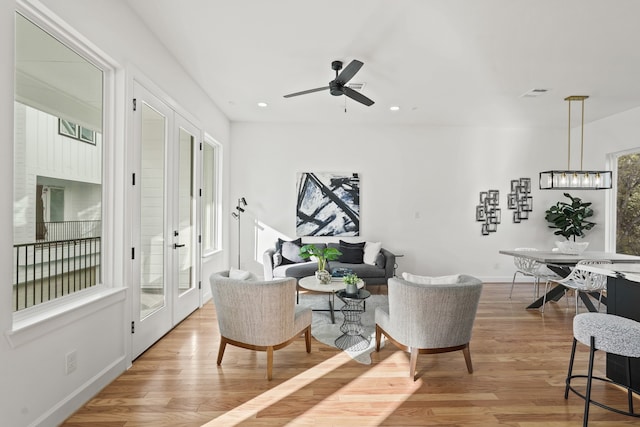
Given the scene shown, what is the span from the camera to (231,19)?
9.28 feet

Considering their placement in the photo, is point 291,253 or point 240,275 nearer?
point 240,275

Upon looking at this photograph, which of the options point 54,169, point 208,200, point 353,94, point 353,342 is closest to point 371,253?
point 353,342

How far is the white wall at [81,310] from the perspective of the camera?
5.51 feet

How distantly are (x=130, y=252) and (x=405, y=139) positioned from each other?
495 centimetres

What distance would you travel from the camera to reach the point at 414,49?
10.8 ft

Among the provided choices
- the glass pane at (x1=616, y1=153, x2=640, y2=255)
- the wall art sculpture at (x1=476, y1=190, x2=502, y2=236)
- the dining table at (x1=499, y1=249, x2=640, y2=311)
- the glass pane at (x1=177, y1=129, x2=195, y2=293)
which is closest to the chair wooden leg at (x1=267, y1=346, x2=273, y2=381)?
the glass pane at (x1=177, y1=129, x2=195, y2=293)

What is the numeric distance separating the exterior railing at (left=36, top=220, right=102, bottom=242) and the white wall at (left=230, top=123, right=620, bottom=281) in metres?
4.03

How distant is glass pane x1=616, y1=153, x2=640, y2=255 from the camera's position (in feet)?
17.3

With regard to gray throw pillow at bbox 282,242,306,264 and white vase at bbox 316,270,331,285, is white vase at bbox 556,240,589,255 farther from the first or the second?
gray throw pillow at bbox 282,242,306,264

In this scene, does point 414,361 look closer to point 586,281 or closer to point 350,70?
point 350,70

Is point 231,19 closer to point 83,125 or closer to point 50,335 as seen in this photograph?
point 83,125

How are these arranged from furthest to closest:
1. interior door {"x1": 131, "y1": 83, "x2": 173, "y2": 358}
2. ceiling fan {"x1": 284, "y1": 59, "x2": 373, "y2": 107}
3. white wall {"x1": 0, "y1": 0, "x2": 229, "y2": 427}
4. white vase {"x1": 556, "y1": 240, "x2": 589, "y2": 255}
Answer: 1. white vase {"x1": 556, "y1": 240, "x2": 589, "y2": 255}
2. ceiling fan {"x1": 284, "y1": 59, "x2": 373, "y2": 107}
3. interior door {"x1": 131, "y1": 83, "x2": 173, "y2": 358}
4. white wall {"x1": 0, "y1": 0, "x2": 229, "y2": 427}

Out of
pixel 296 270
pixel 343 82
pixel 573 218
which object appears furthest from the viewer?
pixel 573 218

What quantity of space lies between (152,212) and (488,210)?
557 cm
